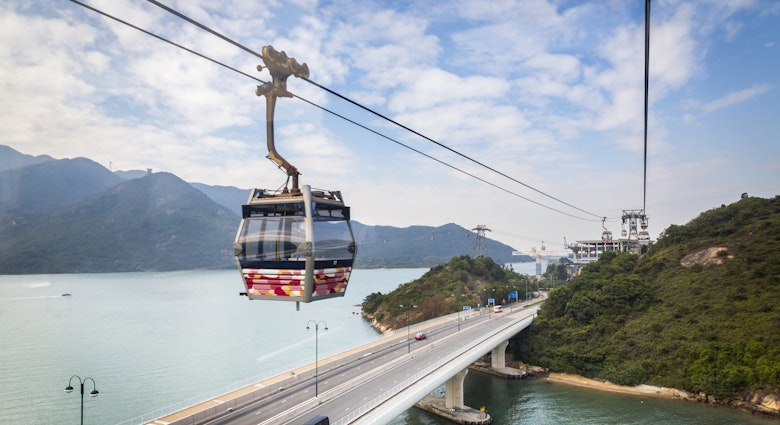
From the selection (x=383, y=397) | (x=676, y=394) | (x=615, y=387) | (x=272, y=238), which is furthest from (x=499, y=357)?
(x=272, y=238)

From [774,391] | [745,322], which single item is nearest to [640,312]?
[745,322]

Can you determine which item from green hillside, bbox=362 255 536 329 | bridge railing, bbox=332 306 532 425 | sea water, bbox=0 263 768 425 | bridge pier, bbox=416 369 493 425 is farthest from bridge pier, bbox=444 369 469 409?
green hillside, bbox=362 255 536 329

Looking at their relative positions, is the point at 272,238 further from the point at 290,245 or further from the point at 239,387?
the point at 239,387

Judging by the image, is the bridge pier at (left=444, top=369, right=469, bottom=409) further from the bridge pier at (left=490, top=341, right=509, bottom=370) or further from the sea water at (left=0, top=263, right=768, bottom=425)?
the bridge pier at (left=490, top=341, right=509, bottom=370)

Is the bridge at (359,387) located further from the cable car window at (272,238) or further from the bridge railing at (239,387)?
the cable car window at (272,238)

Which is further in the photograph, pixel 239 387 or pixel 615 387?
pixel 615 387

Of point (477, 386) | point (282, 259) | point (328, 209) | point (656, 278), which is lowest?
point (477, 386)

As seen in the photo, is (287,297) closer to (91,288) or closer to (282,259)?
(282,259)

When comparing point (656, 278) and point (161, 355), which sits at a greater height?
point (656, 278)
